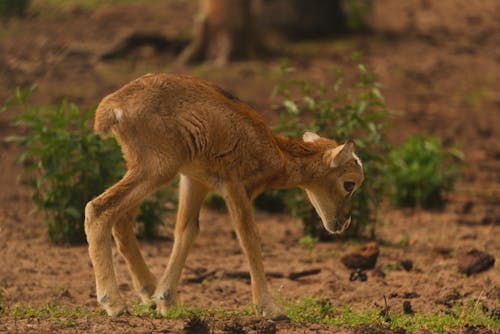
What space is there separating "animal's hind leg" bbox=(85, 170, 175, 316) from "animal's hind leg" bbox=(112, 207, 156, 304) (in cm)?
53

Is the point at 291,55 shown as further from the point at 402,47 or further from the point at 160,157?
the point at 160,157

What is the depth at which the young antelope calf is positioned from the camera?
6.98 metres

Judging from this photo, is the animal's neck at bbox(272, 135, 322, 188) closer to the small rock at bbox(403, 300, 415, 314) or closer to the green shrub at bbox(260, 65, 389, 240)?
the small rock at bbox(403, 300, 415, 314)

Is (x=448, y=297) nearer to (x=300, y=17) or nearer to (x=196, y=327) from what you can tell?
(x=196, y=327)

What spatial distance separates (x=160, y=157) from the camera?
276 inches

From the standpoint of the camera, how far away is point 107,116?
7.18 m

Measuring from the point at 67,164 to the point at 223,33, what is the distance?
27.2 feet

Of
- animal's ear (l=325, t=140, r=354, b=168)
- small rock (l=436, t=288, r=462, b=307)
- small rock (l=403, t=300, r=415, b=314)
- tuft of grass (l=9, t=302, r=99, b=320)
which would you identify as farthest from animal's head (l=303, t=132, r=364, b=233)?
tuft of grass (l=9, t=302, r=99, b=320)

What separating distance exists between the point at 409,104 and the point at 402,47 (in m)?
3.14

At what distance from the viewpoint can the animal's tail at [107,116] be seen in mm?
7156

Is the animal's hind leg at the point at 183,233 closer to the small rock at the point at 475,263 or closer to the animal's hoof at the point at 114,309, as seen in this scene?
the animal's hoof at the point at 114,309

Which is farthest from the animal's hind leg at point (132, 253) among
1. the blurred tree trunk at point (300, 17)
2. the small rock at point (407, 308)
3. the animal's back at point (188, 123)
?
the blurred tree trunk at point (300, 17)

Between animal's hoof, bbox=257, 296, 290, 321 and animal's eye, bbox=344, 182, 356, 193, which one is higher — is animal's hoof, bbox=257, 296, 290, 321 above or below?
below

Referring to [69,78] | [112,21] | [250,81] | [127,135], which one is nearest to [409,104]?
[250,81]
